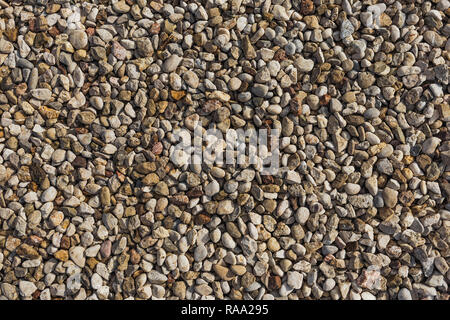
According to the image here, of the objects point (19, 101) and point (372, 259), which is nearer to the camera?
point (372, 259)

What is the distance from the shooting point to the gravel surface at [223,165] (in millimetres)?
1820

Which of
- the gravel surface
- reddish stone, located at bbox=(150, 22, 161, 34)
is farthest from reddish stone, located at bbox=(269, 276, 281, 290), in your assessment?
reddish stone, located at bbox=(150, 22, 161, 34)

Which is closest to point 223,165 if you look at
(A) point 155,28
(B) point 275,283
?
(B) point 275,283

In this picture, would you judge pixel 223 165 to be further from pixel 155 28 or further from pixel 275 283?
pixel 155 28

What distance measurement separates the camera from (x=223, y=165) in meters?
1.87

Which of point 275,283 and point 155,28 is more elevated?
point 155,28

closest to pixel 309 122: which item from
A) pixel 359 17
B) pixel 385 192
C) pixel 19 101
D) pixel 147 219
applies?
pixel 385 192

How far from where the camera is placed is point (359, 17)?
2.00 metres

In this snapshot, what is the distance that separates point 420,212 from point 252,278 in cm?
85

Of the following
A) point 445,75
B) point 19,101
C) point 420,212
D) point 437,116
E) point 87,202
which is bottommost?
point 87,202

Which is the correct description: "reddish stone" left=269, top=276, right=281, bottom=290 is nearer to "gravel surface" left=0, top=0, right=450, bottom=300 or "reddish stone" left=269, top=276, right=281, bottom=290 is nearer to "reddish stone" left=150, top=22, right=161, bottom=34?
"gravel surface" left=0, top=0, right=450, bottom=300

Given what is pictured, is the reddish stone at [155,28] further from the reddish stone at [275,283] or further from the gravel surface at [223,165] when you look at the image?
the reddish stone at [275,283]

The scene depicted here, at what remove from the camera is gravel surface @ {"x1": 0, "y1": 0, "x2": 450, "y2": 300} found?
71.7 inches

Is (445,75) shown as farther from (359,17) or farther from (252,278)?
(252,278)
